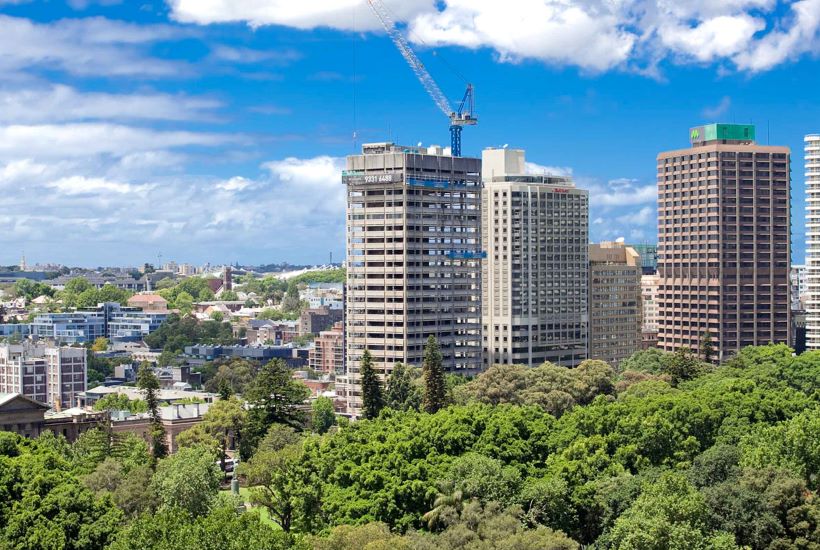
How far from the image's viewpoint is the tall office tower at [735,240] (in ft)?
590

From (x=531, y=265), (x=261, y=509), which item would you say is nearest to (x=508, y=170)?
(x=531, y=265)

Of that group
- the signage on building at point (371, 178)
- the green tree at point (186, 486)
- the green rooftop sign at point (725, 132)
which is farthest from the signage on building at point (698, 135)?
the green tree at point (186, 486)

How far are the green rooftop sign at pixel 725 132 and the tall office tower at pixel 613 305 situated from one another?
21.2 meters

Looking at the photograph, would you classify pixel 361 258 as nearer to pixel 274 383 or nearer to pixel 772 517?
pixel 274 383

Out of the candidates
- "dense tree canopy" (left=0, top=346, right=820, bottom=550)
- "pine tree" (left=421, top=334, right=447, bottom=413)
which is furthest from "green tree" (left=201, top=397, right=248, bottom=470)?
"dense tree canopy" (left=0, top=346, right=820, bottom=550)

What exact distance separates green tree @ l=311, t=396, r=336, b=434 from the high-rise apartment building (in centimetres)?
→ 5826

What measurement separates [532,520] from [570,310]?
108m

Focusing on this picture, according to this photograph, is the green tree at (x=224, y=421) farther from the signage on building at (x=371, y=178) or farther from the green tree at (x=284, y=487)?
the signage on building at (x=371, y=178)

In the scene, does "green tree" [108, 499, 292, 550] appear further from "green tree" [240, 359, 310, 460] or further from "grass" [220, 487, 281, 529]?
"green tree" [240, 359, 310, 460]

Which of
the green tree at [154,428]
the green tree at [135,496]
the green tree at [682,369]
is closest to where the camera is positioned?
the green tree at [135,496]

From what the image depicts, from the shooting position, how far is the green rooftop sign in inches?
7151

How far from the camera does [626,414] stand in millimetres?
85812

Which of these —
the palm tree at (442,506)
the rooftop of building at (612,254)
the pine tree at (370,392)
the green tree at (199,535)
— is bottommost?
the palm tree at (442,506)

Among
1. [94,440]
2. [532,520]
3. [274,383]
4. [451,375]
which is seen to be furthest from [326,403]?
[532,520]
